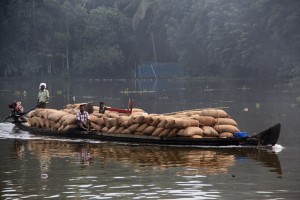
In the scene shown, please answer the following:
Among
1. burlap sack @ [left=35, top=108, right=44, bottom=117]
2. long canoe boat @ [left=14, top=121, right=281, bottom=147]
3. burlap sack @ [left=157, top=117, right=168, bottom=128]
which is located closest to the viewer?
long canoe boat @ [left=14, top=121, right=281, bottom=147]

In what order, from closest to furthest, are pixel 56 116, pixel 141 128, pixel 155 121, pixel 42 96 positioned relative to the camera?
pixel 155 121 < pixel 141 128 < pixel 56 116 < pixel 42 96

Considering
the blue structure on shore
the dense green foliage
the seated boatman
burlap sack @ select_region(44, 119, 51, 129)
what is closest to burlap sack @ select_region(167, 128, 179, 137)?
the seated boatman

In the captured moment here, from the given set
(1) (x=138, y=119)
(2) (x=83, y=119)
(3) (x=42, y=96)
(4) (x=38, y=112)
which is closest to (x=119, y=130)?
(1) (x=138, y=119)

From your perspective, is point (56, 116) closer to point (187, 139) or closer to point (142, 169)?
point (187, 139)

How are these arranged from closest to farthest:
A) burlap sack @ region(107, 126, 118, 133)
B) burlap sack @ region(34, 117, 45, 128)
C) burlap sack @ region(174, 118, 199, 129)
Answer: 1. burlap sack @ region(174, 118, 199, 129)
2. burlap sack @ region(107, 126, 118, 133)
3. burlap sack @ region(34, 117, 45, 128)

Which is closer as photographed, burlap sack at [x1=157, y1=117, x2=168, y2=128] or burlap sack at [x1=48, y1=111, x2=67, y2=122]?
burlap sack at [x1=157, y1=117, x2=168, y2=128]

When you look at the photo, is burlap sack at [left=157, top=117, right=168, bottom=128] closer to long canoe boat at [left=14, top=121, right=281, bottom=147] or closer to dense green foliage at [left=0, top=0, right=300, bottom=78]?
long canoe boat at [left=14, top=121, right=281, bottom=147]

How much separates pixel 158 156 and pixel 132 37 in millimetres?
61310

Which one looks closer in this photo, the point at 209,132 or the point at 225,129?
the point at 209,132

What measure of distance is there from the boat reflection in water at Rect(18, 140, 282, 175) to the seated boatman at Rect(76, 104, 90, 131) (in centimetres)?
80

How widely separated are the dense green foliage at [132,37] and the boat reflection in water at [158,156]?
42609 mm

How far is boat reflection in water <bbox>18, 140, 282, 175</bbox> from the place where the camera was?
17337 mm

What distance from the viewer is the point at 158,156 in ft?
62.6

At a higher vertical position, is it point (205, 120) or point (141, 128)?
point (205, 120)
